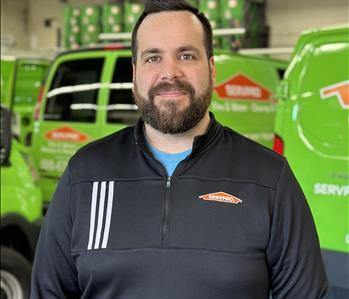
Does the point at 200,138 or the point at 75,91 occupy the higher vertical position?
the point at 200,138

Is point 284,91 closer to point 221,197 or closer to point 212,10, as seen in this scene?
point 221,197

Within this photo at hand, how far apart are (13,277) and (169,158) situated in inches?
88.6

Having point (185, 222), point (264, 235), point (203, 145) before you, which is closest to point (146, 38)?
point (203, 145)

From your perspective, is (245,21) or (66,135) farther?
(245,21)

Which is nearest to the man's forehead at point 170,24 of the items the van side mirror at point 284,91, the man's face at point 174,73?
the man's face at point 174,73

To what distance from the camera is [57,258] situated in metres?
1.78

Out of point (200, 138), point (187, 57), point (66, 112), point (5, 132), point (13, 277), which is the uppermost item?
point (187, 57)

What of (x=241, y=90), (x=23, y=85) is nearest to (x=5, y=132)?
(x=241, y=90)

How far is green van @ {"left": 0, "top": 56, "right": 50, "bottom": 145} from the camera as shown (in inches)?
326

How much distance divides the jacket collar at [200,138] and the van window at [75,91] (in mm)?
4008

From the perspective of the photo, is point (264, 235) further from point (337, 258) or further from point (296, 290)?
point (337, 258)

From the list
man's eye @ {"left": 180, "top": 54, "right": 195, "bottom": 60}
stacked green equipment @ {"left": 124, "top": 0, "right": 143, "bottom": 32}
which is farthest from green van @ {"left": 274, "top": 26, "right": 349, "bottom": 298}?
stacked green equipment @ {"left": 124, "top": 0, "right": 143, "bottom": 32}

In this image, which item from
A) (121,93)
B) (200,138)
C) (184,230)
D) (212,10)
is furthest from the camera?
(212,10)

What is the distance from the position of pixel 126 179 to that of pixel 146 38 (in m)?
0.43
